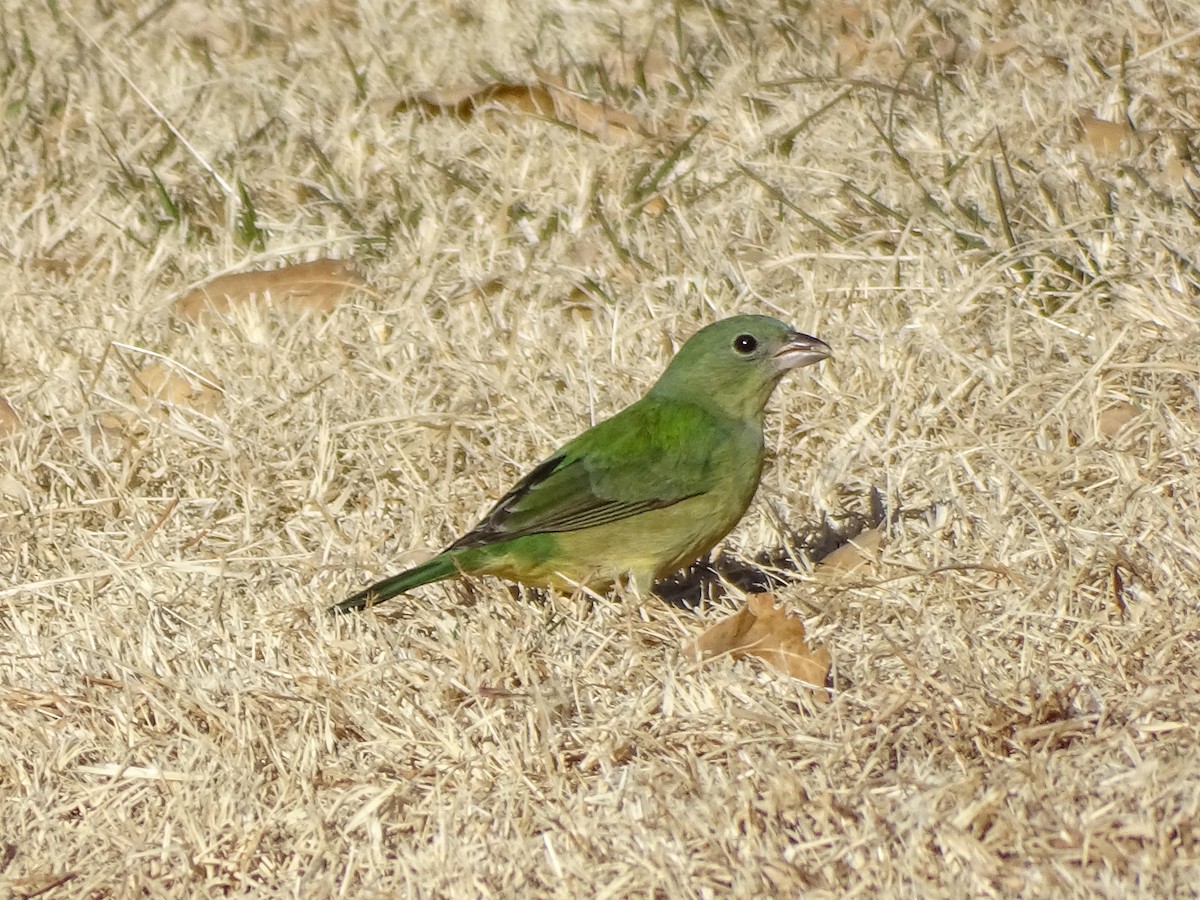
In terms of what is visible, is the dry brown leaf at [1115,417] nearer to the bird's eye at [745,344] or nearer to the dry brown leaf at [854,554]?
the dry brown leaf at [854,554]

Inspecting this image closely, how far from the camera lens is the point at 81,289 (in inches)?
206

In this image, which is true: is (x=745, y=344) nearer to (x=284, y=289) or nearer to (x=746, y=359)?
(x=746, y=359)

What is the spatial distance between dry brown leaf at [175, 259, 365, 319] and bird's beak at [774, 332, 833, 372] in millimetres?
1519

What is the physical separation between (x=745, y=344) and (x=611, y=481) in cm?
49

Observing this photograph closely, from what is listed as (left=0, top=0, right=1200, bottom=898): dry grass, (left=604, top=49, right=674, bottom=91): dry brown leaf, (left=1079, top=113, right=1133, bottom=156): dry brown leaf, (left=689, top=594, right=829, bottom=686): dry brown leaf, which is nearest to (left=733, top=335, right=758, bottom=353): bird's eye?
(left=0, top=0, right=1200, bottom=898): dry grass

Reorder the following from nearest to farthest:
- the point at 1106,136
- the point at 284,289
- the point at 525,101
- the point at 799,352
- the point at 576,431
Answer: the point at 799,352, the point at 576,431, the point at 284,289, the point at 1106,136, the point at 525,101

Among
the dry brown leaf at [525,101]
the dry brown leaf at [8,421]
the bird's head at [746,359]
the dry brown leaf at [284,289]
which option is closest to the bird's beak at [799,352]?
the bird's head at [746,359]

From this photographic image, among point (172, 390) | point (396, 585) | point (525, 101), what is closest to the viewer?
point (396, 585)

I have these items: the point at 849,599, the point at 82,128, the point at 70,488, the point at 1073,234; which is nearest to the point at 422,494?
the point at 70,488

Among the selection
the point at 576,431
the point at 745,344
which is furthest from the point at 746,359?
the point at 576,431

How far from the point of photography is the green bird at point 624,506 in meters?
3.91

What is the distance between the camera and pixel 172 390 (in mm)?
4793

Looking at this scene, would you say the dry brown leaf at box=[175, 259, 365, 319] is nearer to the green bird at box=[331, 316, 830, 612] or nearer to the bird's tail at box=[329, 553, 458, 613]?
the green bird at box=[331, 316, 830, 612]

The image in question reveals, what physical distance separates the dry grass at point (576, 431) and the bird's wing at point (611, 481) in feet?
0.71
